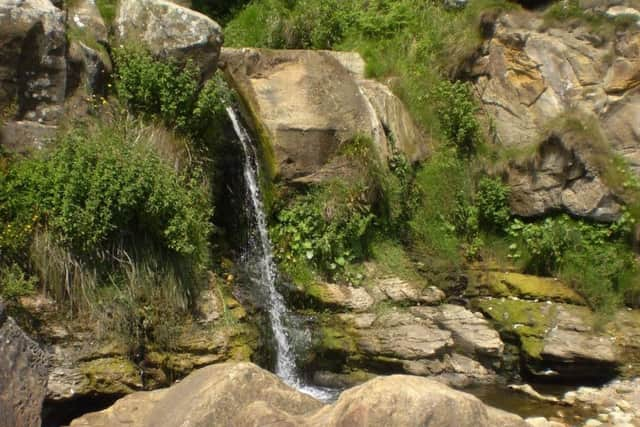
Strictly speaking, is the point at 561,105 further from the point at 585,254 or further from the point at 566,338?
the point at 566,338

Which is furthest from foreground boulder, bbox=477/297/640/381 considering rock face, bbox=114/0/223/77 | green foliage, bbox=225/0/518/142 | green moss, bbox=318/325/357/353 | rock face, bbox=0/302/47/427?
rock face, bbox=0/302/47/427

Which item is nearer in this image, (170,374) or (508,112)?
(170,374)

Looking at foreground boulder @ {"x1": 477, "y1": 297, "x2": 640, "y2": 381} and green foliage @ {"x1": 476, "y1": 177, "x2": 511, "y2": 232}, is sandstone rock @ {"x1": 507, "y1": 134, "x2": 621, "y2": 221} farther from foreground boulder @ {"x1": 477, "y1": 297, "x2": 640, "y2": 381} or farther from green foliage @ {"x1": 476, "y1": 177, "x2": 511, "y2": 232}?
foreground boulder @ {"x1": 477, "y1": 297, "x2": 640, "y2": 381}

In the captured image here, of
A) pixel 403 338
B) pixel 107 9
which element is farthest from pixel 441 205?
pixel 107 9

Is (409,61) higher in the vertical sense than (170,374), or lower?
higher

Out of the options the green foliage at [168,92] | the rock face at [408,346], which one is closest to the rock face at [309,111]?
the green foliage at [168,92]

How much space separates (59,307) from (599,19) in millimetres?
7667

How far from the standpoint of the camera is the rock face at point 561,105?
1047cm

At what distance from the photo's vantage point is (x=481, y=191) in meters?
10.9

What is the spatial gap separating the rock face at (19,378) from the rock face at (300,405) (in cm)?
66

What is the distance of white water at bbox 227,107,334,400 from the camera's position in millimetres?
8438

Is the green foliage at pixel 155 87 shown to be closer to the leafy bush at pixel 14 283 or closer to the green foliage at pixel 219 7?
the leafy bush at pixel 14 283

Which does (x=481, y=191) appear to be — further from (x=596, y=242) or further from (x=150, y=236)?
(x=150, y=236)

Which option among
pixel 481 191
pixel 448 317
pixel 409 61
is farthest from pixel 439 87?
pixel 448 317
